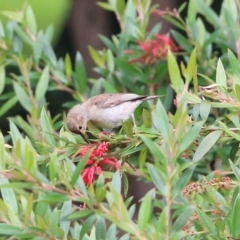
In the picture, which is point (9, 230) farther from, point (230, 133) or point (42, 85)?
point (42, 85)

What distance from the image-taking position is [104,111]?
2842 mm

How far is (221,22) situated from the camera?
2.65m

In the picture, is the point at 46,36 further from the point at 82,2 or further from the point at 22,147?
the point at 82,2

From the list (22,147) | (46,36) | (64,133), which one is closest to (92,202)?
(22,147)

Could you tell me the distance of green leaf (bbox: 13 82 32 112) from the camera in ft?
8.06

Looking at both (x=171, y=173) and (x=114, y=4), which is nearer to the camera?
(x=171, y=173)

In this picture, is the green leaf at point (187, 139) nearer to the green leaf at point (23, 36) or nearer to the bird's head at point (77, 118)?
the bird's head at point (77, 118)

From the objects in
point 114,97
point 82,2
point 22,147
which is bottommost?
point 82,2

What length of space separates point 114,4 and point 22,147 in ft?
5.37

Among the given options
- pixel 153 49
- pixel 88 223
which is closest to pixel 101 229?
pixel 88 223

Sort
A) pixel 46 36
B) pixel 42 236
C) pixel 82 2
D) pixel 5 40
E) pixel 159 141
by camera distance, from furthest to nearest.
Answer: pixel 82 2, pixel 46 36, pixel 5 40, pixel 159 141, pixel 42 236

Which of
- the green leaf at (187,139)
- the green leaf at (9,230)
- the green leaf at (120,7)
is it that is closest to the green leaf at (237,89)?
the green leaf at (187,139)

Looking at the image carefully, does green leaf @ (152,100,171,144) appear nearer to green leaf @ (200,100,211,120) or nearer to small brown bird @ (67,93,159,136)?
green leaf @ (200,100,211,120)

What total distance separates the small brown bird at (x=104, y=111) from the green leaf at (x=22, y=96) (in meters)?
0.20
